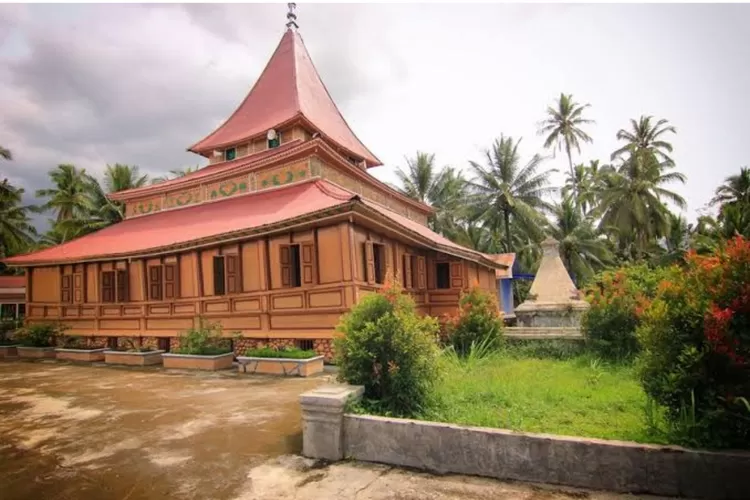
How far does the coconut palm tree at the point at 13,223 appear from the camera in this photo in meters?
30.3

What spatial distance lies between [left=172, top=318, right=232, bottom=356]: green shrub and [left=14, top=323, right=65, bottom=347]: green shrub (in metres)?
6.23

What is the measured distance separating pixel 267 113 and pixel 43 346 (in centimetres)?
1092

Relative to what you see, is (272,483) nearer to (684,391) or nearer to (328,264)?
(684,391)

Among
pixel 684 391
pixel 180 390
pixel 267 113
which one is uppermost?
pixel 267 113

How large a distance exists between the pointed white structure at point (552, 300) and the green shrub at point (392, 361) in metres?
7.55

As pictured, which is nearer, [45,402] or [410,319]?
[410,319]

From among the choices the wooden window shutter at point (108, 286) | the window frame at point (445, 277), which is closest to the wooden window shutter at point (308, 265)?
the window frame at point (445, 277)

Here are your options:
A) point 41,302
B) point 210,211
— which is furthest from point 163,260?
point 41,302

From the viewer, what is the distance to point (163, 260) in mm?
12781

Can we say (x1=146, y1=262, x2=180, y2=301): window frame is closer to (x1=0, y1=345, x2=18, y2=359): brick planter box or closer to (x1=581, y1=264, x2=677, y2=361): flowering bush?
(x1=0, y1=345, x2=18, y2=359): brick planter box

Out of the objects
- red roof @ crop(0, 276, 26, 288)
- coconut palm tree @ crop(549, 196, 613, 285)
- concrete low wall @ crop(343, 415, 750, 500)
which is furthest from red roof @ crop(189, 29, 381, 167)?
red roof @ crop(0, 276, 26, 288)

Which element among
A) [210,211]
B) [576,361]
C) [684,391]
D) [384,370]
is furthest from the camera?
[210,211]

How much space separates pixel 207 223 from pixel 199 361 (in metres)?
4.27

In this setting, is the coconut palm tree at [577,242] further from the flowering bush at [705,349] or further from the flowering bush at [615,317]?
the flowering bush at [705,349]
